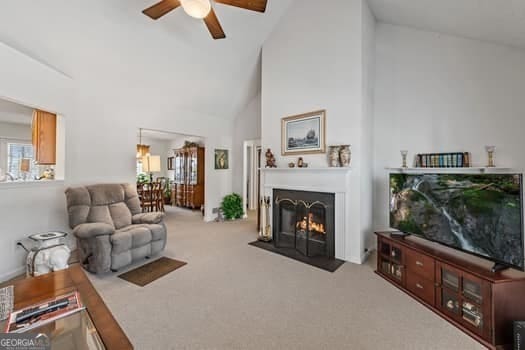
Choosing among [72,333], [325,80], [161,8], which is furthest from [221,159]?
[72,333]

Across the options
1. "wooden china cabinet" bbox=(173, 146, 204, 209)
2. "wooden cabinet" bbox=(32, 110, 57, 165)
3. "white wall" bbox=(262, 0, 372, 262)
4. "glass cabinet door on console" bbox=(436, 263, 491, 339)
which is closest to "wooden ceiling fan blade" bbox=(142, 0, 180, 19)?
"white wall" bbox=(262, 0, 372, 262)

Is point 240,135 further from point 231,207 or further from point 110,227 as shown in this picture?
point 110,227

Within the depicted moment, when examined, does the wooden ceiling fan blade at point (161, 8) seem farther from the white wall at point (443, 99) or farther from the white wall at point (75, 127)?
the white wall at point (443, 99)

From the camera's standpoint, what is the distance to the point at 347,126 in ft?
10.9

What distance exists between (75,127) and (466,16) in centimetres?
530

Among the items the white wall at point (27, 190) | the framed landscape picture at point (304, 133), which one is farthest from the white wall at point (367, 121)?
the white wall at point (27, 190)

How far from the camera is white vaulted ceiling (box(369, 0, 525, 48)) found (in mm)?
2186

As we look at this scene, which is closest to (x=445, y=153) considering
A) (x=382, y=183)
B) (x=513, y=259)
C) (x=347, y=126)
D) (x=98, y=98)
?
(x=382, y=183)

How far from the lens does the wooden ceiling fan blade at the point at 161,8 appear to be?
227cm

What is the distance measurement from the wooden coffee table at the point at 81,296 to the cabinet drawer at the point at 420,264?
2475 millimetres

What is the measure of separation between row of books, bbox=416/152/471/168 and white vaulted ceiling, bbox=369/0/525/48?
1324 millimetres

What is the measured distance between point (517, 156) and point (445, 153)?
665 millimetres

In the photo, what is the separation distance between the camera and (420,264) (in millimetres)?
2273

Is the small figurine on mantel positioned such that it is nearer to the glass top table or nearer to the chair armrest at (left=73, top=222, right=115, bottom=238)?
the chair armrest at (left=73, top=222, right=115, bottom=238)
